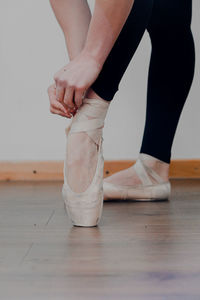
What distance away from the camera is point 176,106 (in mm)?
1171

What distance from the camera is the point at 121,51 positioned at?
83 centimetres

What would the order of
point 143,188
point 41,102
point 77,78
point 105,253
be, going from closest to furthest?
point 105,253, point 77,78, point 143,188, point 41,102

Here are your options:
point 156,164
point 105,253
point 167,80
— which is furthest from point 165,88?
point 105,253

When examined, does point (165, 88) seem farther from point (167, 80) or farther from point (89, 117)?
point (89, 117)

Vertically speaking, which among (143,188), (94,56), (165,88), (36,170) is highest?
(94,56)

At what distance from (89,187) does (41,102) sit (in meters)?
0.90

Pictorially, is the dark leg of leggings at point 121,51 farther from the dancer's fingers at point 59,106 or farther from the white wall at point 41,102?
the white wall at point 41,102

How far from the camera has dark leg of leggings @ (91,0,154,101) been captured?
829 millimetres

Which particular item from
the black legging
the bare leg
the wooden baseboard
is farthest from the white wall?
the bare leg

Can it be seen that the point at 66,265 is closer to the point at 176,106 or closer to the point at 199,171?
the point at 176,106

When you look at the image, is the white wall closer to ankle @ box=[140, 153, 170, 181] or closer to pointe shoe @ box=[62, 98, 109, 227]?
ankle @ box=[140, 153, 170, 181]

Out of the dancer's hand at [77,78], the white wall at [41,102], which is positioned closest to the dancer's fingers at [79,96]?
the dancer's hand at [77,78]

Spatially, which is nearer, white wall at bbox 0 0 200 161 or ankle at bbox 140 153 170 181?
ankle at bbox 140 153 170 181

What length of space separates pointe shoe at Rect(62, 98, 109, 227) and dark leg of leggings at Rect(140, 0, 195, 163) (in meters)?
0.33
